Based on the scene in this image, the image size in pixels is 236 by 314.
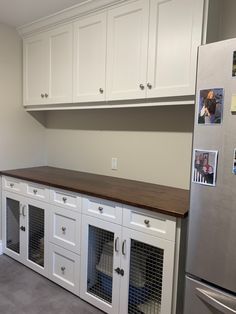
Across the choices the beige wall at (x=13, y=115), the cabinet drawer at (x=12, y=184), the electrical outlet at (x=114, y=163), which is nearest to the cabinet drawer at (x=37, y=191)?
the cabinet drawer at (x=12, y=184)

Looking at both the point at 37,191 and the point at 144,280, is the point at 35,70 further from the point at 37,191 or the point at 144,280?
the point at 144,280

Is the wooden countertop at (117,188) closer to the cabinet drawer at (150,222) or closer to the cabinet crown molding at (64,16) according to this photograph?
the cabinet drawer at (150,222)

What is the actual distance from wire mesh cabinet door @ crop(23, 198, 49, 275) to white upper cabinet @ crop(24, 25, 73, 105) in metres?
1.04

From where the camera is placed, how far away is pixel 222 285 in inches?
52.1

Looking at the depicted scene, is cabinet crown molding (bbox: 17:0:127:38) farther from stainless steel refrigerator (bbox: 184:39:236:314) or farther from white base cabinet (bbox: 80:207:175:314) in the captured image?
white base cabinet (bbox: 80:207:175:314)

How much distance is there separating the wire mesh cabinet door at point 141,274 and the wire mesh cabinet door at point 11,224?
1.35 m

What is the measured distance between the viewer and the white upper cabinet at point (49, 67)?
250 cm

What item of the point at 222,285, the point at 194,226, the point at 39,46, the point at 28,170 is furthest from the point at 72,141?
the point at 222,285

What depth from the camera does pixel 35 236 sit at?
2.58 meters

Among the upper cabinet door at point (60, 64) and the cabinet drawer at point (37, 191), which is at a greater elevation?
the upper cabinet door at point (60, 64)

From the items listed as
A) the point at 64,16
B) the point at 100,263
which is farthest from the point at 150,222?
the point at 64,16

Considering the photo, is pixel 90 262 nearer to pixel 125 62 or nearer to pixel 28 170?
pixel 28 170

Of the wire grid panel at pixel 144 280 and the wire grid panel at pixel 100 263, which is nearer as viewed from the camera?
the wire grid panel at pixel 144 280

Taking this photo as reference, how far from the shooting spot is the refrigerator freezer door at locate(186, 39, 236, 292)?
1225 mm
